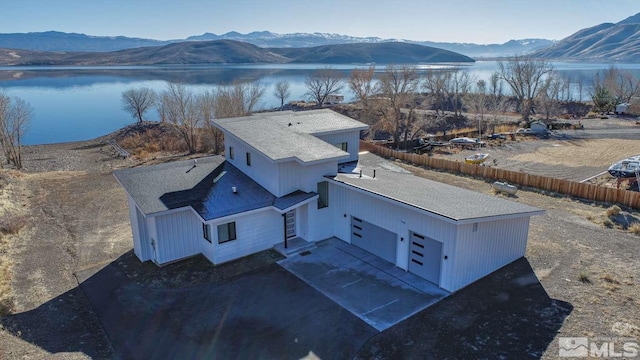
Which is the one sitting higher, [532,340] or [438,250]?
[438,250]

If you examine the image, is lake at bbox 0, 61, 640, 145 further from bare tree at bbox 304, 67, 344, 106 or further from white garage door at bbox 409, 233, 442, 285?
white garage door at bbox 409, 233, 442, 285

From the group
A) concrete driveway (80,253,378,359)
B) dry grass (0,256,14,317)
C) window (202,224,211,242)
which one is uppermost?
window (202,224,211,242)

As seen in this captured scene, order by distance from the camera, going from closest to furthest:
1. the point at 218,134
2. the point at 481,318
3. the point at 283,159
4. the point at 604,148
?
the point at 481,318 → the point at 283,159 → the point at 604,148 → the point at 218,134

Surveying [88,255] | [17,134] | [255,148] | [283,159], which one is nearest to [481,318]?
[283,159]

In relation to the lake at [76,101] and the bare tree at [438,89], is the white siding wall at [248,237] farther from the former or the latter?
the bare tree at [438,89]

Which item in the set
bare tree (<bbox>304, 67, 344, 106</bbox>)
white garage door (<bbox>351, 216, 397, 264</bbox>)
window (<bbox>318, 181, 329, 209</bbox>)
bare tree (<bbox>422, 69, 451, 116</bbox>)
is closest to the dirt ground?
white garage door (<bbox>351, 216, 397, 264</bbox>)

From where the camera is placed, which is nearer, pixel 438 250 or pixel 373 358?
pixel 373 358

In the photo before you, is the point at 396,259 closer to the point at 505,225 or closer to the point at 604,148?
the point at 505,225
